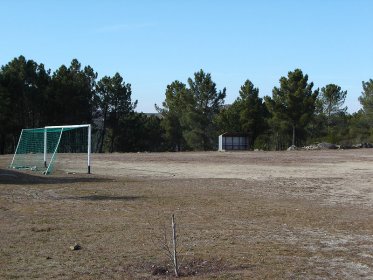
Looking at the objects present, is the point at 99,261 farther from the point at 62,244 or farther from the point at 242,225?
the point at 242,225

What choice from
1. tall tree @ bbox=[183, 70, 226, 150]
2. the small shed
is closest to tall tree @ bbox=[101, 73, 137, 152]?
tall tree @ bbox=[183, 70, 226, 150]

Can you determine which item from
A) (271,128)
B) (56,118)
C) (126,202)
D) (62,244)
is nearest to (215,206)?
(126,202)

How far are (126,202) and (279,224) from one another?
5.08 m

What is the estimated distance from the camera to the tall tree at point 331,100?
3487 inches

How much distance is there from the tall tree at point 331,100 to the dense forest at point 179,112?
15cm

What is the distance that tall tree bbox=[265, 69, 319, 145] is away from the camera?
7581 cm

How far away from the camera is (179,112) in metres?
89.4

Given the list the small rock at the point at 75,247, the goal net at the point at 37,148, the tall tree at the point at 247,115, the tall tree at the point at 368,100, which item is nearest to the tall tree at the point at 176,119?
the tall tree at the point at 247,115

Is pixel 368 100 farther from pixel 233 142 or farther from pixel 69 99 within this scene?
pixel 69 99

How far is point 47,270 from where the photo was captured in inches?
277

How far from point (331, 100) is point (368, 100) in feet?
32.4

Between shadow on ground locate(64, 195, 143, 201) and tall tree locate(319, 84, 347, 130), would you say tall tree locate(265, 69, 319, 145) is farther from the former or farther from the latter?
shadow on ground locate(64, 195, 143, 201)

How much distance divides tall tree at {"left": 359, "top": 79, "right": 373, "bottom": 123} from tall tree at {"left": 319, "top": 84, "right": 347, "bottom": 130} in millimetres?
6423

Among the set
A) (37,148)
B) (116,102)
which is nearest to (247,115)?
(116,102)
